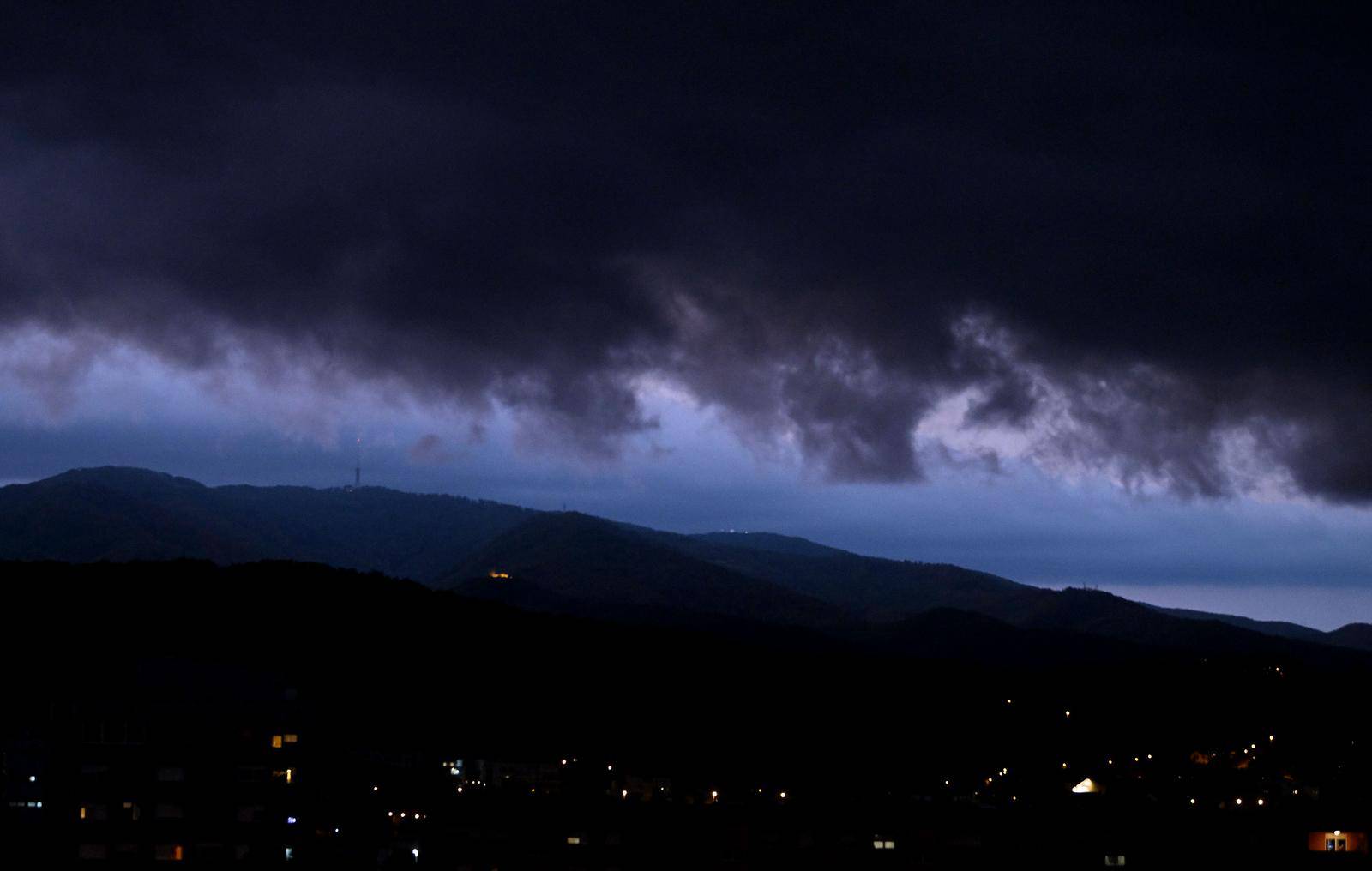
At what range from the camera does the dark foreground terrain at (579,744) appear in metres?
37.6

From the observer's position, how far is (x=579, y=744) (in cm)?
6612

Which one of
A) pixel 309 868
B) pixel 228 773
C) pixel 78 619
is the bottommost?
pixel 309 868

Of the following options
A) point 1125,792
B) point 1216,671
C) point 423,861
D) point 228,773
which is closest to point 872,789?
point 1125,792

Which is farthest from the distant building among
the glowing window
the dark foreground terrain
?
the glowing window

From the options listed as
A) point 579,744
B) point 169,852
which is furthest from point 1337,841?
point 579,744

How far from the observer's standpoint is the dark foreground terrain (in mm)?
37594

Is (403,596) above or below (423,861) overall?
above

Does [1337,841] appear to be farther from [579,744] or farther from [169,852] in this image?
[579,744]

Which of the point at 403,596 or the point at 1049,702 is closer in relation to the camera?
the point at 1049,702

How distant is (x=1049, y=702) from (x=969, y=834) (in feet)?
175

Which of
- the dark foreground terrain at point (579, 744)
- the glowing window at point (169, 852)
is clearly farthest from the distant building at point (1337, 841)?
the glowing window at point (169, 852)

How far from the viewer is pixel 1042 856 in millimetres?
37250

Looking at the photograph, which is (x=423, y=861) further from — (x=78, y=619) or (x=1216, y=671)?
(x=1216, y=671)

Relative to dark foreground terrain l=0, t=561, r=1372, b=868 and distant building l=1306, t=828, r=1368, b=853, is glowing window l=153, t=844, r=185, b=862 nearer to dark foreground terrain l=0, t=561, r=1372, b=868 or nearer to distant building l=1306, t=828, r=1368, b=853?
dark foreground terrain l=0, t=561, r=1372, b=868
